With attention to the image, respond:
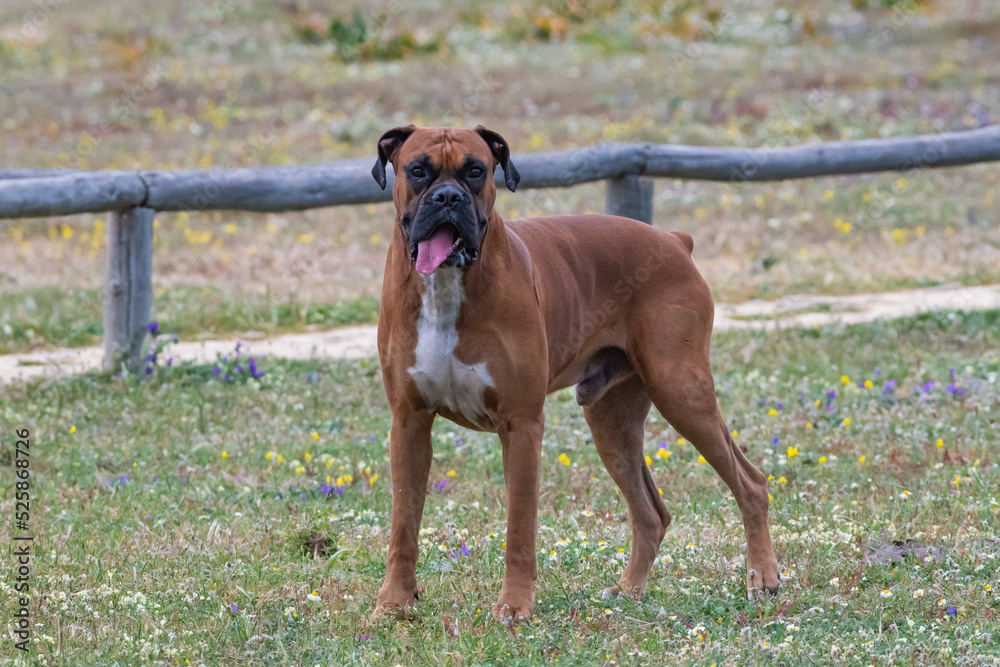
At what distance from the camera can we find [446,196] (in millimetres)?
3961

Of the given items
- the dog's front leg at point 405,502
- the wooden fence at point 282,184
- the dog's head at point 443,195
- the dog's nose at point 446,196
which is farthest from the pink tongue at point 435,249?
the wooden fence at point 282,184

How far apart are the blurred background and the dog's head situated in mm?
5276

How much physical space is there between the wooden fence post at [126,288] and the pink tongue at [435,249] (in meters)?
4.20

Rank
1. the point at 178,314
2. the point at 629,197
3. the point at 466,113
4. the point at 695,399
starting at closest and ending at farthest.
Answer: the point at 695,399, the point at 629,197, the point at 178,314, the point at 466,113

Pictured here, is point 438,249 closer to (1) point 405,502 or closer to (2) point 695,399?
(1) point 405,502

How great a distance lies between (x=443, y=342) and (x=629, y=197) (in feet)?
14.6

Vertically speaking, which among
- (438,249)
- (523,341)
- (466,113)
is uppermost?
(438,249)

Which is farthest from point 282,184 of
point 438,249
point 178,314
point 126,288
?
point 438,249

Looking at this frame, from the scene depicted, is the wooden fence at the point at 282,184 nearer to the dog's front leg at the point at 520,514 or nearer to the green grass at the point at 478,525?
the green grass at the point at 478,525

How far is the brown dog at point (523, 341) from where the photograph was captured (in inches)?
163

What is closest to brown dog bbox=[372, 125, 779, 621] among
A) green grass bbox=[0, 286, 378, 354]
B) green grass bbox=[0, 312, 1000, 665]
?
green grass bbox=[0, 312, 1000, 665]

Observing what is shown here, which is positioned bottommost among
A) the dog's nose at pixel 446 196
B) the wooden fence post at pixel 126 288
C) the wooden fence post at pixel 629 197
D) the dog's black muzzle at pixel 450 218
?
the wooden fence post at pixel 126 288

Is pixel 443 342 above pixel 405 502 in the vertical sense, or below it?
above

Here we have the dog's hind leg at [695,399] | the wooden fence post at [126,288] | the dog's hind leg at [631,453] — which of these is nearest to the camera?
the dog's hind leg at [695,399]
